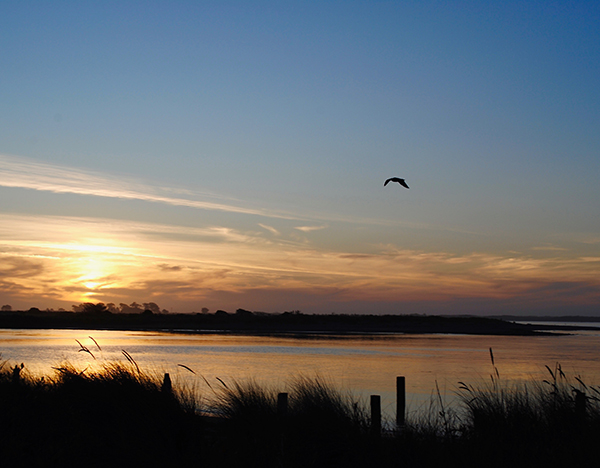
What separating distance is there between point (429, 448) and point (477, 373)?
21.8 meters

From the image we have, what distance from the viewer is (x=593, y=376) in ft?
89.2

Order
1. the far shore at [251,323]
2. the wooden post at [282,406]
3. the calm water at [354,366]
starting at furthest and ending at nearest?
1. the far shore at [251,323]
2. the calm water at [354,366]
3. the wooden post at [282,406]

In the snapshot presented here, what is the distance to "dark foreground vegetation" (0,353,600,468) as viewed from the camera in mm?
8086

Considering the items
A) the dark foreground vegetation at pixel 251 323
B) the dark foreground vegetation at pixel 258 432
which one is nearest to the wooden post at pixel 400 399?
the dark foreground vegetation at pixel 258 432

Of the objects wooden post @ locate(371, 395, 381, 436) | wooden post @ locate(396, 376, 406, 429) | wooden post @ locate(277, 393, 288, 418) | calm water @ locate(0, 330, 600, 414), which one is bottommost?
calm water @ locate(0, 330, 600, 414)

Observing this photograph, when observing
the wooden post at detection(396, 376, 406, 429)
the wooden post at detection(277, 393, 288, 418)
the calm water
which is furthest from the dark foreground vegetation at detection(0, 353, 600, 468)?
the calm water

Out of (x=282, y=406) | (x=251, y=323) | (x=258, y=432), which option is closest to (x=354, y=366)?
(x=282, y=406)

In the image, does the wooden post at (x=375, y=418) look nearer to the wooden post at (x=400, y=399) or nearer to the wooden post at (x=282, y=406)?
the wooden post at (x=282, y=406)

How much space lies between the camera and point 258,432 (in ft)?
30.6

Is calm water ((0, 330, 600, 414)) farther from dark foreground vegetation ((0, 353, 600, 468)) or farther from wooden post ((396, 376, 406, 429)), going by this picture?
dark foreground vegetation ((0, 353, 600, 468))

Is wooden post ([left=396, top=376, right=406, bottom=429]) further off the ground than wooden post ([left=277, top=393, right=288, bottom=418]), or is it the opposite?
wooden post ([left=277, top=393, right=288, bottom=418])

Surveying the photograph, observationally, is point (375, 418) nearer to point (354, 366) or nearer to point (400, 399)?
point (400, 399)

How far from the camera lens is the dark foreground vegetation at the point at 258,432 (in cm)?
809

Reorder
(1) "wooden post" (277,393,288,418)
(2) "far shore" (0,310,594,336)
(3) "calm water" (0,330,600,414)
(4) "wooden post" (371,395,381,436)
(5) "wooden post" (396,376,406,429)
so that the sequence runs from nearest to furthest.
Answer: (4) "wooden post" (371,395,381,436), (1) "wooden post" (277,393,288,418), (5) "wooden post" (396,376,406,429), (3) "calm water" (0,330,600,414), (2) "far shore" (0,310,594,336)
